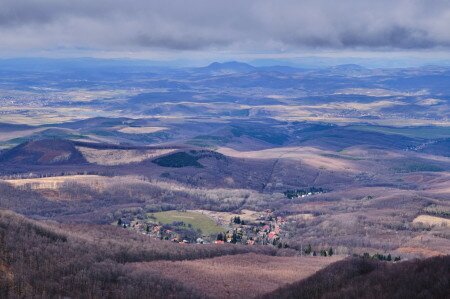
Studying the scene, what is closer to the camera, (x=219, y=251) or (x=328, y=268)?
(x=328, y=268)

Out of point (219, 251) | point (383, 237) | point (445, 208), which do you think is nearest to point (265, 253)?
point (219, 251)

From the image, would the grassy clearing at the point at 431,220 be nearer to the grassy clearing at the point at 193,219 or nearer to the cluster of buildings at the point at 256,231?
the cluster of buildings at the point at 256,231

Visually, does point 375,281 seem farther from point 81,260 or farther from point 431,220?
point 431,220

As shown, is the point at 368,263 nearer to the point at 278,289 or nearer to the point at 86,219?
the point at 278,289

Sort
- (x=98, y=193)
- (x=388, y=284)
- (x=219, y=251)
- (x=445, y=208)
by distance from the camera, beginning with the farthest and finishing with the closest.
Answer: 1. (x=98, y=193)
2. (x=445, y=208)
3. (x=219, y=251)
4. (x=388, y=284)

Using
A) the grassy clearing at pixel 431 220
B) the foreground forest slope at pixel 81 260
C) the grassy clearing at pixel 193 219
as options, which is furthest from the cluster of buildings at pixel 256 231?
the grassy clearing at pixel 431 220

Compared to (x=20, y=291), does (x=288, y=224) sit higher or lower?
lower

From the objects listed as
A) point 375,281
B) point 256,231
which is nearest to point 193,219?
point 256,231
